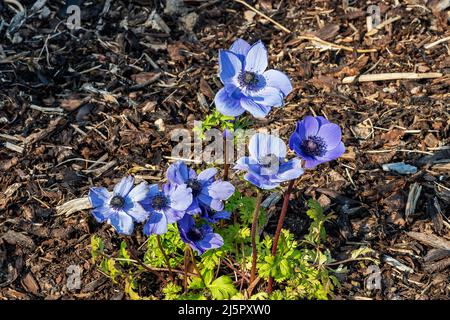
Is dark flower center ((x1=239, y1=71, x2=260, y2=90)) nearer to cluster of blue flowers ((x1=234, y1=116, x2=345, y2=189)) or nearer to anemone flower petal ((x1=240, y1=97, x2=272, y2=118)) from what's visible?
anemone flower petal ((x1=240, y1=97, x2=272, y2=118))

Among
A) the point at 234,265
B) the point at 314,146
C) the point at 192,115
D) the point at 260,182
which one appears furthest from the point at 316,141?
the point at 192,115

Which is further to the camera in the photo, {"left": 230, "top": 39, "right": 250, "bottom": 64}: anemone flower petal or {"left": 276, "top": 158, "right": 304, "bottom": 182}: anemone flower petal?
{"left": 230, "top": 39, "right": 250, "bottom": 64}: anemone flower petal

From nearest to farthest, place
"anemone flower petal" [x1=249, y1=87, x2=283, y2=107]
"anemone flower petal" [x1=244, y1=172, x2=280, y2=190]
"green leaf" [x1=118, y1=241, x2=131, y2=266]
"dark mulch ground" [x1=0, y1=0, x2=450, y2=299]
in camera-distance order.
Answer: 1. "anemone flower petal" [x1=244, y1=172, x2=280, y2=190]
2. "anemone flower petal" [x1=249, y1=87, x2=283, y2=107]
3. "green leaf" [x1=118, y1=241, x2=131, y2=266]
4. "dark mulch ground" [x1=0, y1=0, x2=450, y2=299]

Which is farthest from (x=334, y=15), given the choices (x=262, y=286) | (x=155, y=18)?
(x=262, y=286)

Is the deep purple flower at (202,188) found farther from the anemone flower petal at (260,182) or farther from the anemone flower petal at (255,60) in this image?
the anemone flower petal at (255,60)

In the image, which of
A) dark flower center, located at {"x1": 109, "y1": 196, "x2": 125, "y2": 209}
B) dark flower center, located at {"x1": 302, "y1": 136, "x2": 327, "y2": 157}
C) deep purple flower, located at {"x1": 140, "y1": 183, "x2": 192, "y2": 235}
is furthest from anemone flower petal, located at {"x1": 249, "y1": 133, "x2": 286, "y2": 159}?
dark flower center, located at {"x1": 109, "y1": 196, "x2": 125, "y2": 209}

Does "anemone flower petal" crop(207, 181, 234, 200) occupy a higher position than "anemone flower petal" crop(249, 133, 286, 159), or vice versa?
"anemone flower petal" crop(249, 133, 286, 159)

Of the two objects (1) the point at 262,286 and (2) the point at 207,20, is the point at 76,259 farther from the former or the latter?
(2) the point at 207,20


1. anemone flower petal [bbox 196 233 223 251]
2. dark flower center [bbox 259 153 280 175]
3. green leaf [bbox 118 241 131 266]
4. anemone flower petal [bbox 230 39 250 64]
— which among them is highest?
anemone flower petal [bbox 230 39 250 64]
